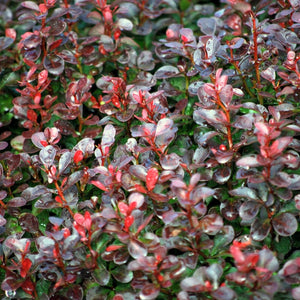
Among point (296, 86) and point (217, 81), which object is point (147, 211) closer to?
point (217, 81)

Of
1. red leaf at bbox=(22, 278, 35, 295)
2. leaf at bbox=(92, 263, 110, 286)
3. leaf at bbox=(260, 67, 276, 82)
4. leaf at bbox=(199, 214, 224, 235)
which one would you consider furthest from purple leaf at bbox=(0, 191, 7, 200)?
leaf at bbox=(260, 67, 276, 82)

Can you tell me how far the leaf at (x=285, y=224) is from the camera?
1.24 m

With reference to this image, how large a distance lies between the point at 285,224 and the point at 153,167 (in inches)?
16.8

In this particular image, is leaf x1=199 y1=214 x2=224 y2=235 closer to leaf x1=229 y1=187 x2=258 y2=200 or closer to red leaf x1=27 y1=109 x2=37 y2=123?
leaf x1=229 y1=187 x2=258 y2=200

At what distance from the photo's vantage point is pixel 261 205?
128 centimetres

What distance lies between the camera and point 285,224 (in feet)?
4.11

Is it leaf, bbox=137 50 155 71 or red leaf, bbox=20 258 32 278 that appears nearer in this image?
red leaf, bbox=20 258 32 278

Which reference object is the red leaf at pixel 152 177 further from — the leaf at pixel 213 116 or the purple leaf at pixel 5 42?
the purple leaf at pixel 5 42

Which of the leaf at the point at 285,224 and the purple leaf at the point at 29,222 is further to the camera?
the purple leaf at the point at 29,222

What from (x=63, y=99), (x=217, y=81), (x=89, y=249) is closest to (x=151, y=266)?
(x=89, y=249)

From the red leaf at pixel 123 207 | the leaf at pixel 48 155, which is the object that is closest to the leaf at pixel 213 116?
the red leaf at pixel 123 207

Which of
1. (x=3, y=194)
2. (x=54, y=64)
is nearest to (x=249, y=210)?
(x=3, y=194)

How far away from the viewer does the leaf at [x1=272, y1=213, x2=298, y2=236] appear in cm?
124

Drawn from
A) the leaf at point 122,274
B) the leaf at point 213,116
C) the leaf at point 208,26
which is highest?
the leaf at point 208,26
